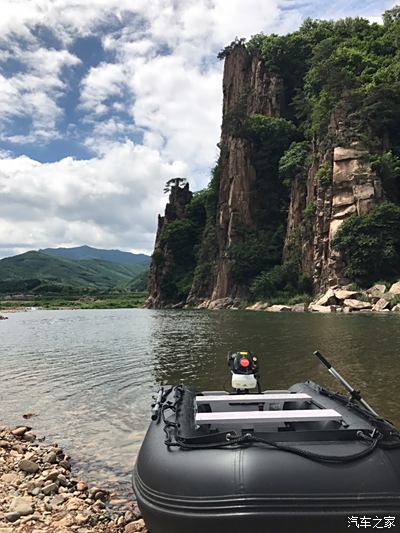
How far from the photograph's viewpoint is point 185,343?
69.2 ft

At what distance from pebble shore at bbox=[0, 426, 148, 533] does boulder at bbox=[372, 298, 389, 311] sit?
31.0 metres

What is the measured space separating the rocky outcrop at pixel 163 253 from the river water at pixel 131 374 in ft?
184

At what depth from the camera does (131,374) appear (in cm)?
1362

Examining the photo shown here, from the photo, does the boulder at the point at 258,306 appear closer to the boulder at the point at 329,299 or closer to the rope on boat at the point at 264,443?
the boulder at the point at 329,299

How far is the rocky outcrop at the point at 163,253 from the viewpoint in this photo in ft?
262

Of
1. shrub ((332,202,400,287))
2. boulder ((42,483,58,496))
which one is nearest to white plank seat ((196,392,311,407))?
boulder ((42,483,58,496))

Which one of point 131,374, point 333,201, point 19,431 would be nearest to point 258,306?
point 333,201

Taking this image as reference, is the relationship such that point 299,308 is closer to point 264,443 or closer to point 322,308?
point 322,308

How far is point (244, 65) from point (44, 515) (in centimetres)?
8435

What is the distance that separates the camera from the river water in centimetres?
760

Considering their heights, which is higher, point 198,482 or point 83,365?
point 198,482

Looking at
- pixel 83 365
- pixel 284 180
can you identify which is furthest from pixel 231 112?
pixel 83 365

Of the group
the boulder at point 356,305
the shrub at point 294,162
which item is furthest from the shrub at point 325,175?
the boulder at point 356,305

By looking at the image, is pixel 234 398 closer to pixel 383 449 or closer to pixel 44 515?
pixel 383 449
